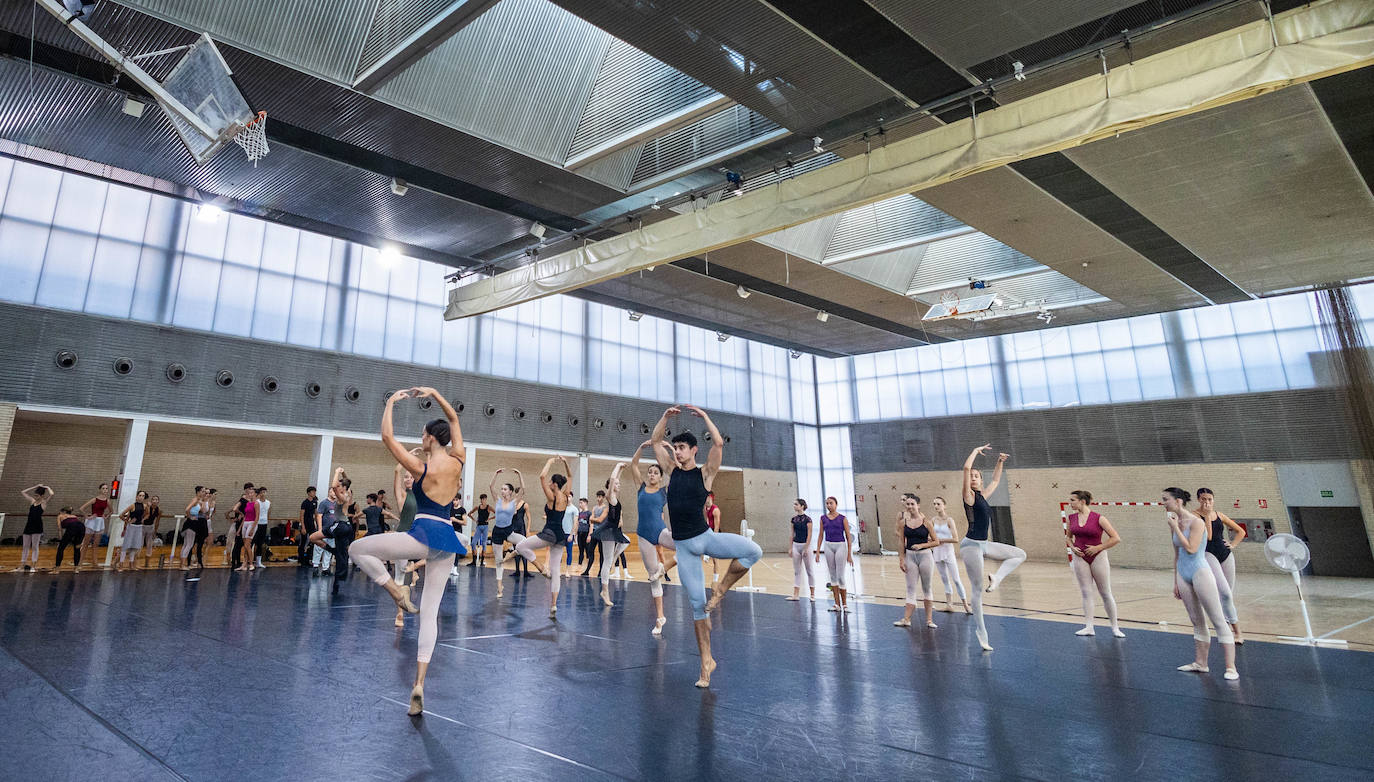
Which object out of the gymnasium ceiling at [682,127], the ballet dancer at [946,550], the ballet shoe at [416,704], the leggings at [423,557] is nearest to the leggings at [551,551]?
the leggings at [423,557]

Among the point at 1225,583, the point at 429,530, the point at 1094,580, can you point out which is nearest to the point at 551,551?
the point at 429,530

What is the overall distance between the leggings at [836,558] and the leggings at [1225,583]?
427cm

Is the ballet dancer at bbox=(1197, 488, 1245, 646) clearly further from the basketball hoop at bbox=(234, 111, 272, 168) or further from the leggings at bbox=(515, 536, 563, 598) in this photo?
the basketball hoop at bbox=(234, 111, 272, 168)

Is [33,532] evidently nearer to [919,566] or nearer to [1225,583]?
[919,566]

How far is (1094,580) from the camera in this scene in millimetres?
7789

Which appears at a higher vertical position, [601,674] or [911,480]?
[911,480]

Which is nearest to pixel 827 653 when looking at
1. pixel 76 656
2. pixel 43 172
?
pixel 76 656

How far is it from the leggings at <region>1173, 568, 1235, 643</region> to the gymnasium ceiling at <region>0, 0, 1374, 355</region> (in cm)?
617

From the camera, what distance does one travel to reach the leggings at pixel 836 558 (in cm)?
948

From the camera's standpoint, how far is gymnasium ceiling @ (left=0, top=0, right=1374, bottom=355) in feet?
25.2

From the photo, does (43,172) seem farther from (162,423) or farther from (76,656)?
(76,656)

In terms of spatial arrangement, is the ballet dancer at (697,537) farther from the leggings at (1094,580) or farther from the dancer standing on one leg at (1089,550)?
the leggings at (1094,580)

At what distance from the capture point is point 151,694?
3.88 metres

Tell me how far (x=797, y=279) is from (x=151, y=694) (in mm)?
15316
